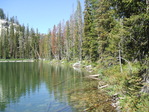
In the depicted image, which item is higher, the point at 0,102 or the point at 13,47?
the point at 13,47

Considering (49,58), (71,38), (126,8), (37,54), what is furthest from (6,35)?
(126,8)

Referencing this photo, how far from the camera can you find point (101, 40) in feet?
76.3

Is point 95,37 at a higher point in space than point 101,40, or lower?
higher

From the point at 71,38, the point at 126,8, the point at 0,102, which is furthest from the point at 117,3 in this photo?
the point at 71,38

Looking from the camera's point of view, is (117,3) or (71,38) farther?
(71,38)

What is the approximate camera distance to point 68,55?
59.4 m

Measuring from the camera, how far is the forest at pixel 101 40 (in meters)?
9.17

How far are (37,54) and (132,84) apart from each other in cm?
9182

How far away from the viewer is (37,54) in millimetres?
96375

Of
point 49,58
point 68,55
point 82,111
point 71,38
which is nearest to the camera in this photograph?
point 82,111

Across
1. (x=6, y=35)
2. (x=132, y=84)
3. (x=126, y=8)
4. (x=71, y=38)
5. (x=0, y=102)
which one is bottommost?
(x=0, y=102)

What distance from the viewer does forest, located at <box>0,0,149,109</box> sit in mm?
9172

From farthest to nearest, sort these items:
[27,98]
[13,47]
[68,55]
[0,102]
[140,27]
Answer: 1. [13,47]
2. [68,55]
3. [27,98]
4. [0,102]
5. [140,27]

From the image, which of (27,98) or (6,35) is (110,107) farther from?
(6,35)
